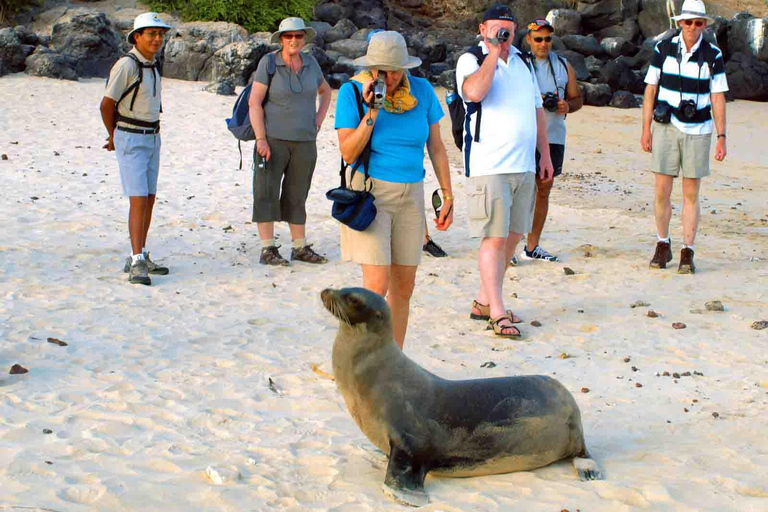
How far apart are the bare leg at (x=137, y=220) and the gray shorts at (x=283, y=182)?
1120 mm

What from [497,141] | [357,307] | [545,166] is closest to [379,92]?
[357,307]

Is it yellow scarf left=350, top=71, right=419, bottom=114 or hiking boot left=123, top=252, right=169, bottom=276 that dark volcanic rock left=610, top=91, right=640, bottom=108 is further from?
yellow scarf left=350, top=71, right=419, bottom=114

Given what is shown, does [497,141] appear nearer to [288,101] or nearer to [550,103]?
[550,103]

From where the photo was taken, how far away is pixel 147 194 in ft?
25.4

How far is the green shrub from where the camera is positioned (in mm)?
26797

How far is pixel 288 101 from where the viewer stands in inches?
326

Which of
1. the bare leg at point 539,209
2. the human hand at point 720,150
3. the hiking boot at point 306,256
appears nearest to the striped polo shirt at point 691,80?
the human hand at point 720,150

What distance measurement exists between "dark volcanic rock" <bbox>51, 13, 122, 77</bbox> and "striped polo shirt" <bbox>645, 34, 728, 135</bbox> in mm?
14724

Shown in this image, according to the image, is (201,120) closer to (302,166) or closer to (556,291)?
(302,166)

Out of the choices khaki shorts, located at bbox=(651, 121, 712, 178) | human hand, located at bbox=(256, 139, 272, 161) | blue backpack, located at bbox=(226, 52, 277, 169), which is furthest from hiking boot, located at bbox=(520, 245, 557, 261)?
blue backpack, located at bbox=(226, 52, 277, 169)

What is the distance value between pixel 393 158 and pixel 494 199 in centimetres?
131

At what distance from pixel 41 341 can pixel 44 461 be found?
6.66 feet

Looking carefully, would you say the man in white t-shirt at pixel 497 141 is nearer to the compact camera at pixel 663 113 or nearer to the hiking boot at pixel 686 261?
the compact camera at pixel 663 113

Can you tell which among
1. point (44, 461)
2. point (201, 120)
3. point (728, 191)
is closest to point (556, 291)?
point (44, 461)
